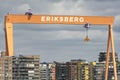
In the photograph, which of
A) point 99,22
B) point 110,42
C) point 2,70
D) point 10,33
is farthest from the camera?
point 2,70

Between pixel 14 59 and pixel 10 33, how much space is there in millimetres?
128495

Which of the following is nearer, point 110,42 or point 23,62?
point 110,42

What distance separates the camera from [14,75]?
19588 cm

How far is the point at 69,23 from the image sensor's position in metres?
74.7

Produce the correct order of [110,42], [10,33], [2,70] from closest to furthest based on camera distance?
[10,33] → [110,42] → [2,70]

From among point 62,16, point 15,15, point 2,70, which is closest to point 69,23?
point 62,16

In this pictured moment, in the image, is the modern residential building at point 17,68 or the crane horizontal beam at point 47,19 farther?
the modern residential building at point 17,68

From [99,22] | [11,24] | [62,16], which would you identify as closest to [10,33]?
[11,24]

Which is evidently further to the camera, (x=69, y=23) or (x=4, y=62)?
(x=4, y=62)

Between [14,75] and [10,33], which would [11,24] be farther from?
[14,75]

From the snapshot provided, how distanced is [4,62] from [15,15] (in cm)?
12144

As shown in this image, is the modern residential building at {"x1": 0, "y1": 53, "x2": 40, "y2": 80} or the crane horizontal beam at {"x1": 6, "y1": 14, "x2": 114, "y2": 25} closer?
the crane horizontal beam at {"x1": 6, "y1": 14, "x2": 114, "y2": 25}

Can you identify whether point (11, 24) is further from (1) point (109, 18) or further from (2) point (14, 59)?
(2) point (14, 59)

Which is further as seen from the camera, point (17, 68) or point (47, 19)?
point (17, 68)
